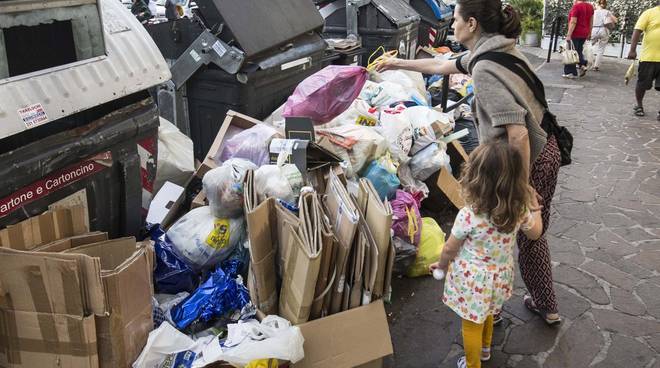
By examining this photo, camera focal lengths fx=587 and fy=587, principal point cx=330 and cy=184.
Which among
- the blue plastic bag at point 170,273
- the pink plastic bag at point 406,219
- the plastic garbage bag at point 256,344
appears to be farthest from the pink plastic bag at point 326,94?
the plastic garbage bag at point 256,344

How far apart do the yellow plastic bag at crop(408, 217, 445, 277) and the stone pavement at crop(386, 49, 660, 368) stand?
8cm

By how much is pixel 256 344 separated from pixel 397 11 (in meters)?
5.51

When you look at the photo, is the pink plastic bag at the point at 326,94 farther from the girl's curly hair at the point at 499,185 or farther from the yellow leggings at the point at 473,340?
the yellow leggings at the point at 473,340

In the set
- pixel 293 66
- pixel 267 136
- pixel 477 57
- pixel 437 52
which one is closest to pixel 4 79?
pixel 267 136

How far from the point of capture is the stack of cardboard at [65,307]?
6.48ft

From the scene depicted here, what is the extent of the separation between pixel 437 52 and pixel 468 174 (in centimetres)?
637

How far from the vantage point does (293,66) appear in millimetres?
4598

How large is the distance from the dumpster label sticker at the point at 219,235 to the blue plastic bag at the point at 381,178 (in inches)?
46.2

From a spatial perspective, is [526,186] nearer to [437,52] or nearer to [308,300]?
[308,300]

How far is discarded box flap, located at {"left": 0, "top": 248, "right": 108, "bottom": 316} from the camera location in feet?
6.43

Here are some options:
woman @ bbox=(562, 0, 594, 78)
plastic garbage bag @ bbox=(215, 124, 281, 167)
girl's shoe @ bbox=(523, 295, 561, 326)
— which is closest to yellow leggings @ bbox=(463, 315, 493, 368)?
girl's shoe @ bbox=(523, 295, 561, 326)

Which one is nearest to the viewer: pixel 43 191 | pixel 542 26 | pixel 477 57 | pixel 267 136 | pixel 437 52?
pixel 43 191

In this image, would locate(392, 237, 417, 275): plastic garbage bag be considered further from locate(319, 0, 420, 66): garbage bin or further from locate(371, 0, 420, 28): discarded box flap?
locate(371, 0, 420, 28): discarded box flap

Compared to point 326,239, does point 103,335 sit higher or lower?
lower
